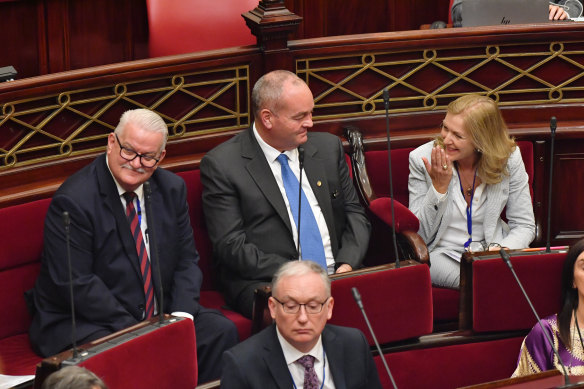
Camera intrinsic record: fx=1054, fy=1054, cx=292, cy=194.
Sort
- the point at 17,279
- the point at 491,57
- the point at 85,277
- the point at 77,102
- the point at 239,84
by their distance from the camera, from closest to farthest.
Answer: the point at 85,277, the point at 17,279, the point at 77,102, the point at 239,84, the point at 491,57

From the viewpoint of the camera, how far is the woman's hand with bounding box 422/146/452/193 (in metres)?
1.91

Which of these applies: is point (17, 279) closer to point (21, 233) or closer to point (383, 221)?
point (21, 233)

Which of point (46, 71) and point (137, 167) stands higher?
point (46, 71)

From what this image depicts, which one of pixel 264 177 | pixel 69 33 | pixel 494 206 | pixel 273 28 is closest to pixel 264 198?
pixel 264 177

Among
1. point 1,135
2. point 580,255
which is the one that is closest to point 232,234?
point 1,135

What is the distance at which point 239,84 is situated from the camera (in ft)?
6.54

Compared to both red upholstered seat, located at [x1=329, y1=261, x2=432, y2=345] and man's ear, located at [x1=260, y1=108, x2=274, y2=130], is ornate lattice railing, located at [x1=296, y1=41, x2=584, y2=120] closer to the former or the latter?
man's ear, located at [x1=260, y1=108, x2=274, y2=130]

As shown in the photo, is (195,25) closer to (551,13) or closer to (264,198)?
(264,198)

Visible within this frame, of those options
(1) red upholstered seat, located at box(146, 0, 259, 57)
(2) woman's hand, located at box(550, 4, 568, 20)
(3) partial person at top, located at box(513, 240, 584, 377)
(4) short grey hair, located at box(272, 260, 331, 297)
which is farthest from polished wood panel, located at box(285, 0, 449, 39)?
(4) short grey hair, located at box(272, 260, 331, 297)

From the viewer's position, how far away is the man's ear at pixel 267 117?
6.03 ft

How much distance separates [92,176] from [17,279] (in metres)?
0.22

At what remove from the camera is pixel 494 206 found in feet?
6.48

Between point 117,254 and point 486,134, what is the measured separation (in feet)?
2.38

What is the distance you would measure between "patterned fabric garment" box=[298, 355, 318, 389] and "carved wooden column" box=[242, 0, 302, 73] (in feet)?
2.40
